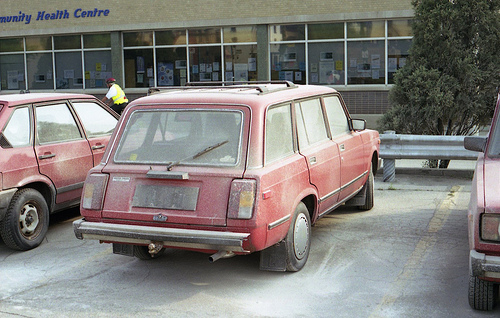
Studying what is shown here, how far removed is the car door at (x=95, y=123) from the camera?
307 inches

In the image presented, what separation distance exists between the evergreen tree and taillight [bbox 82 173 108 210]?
23.7 feet

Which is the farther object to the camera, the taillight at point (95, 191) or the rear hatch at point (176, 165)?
the taillight at point (95, 191)

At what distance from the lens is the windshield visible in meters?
5.38

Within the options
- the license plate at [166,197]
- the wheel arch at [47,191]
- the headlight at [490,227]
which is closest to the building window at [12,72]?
the wheel arch at [47,191]

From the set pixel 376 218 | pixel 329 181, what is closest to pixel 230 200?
pixel 329 181

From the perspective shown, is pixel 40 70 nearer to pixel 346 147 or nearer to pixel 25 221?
pixel 25 221

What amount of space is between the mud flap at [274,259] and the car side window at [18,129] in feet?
10.0

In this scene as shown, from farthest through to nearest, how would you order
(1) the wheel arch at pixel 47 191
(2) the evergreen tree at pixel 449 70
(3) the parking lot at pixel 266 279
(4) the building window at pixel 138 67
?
(4) the building window at pixel 138 67 < (2) the evergreen tree at pixel 449 70 < (1) the wheel arch at pixel 47 191 < (3) the parking lot at pixel 266 279

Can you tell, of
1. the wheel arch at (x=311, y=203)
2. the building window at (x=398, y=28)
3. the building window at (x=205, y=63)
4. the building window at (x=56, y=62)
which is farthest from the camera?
the building window at (x=56, y=62)

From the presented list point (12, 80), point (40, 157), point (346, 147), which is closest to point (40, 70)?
point (12, 80)

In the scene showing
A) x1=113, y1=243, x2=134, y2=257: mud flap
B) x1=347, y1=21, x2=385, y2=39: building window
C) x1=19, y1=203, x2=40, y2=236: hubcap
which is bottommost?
x1=113, y1=243, x2=134, y2=257: mud flap

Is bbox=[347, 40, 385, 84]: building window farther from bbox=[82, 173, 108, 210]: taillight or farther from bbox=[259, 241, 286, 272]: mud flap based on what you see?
bbox=[82, 173, 108, 210]: taillight

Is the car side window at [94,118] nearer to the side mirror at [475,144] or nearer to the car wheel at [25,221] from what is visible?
the car wheel at [25,221]

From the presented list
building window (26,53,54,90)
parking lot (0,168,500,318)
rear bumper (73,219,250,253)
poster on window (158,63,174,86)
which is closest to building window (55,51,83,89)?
building window (26,53,54,90)
